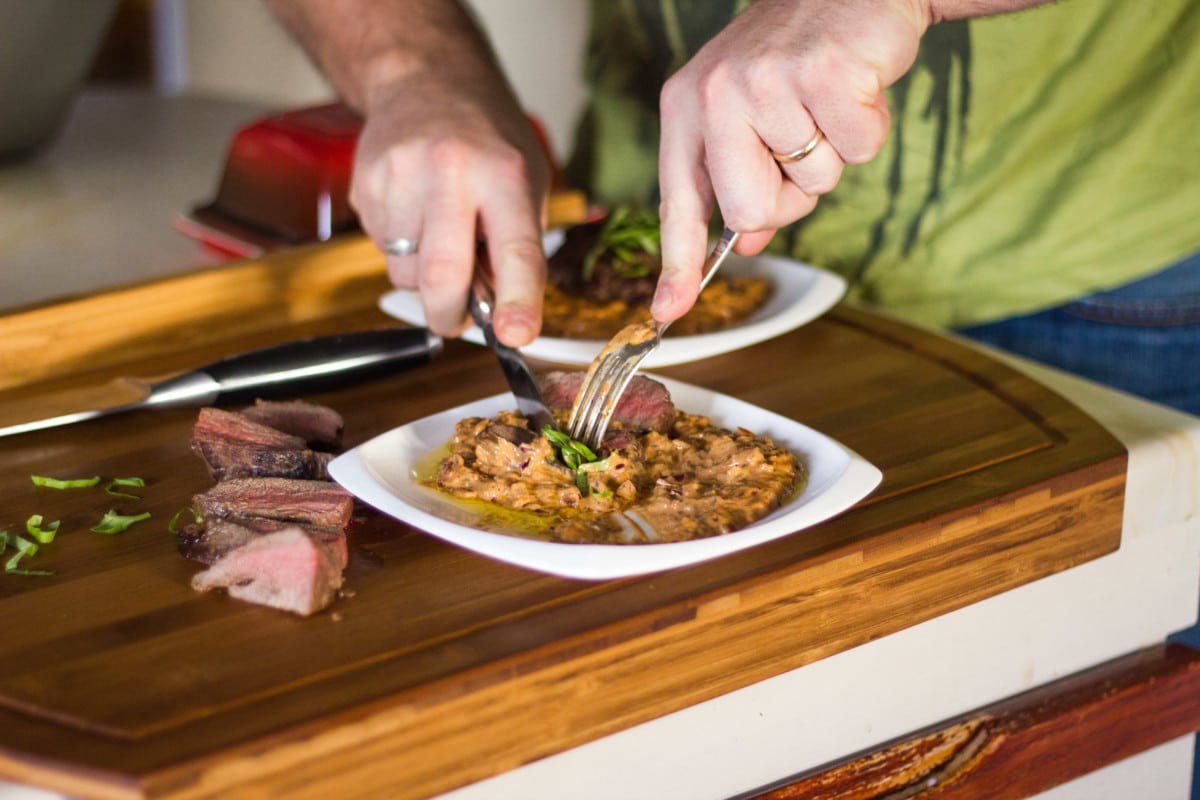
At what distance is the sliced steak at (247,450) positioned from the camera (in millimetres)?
1238

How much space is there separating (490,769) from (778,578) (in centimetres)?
29

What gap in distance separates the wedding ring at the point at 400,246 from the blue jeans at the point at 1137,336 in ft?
3.07

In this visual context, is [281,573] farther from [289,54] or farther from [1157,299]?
[289,54]

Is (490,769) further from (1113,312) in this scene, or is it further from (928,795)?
(1113,312)

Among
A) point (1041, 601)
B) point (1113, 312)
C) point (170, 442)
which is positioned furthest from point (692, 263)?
point (1113, 312)

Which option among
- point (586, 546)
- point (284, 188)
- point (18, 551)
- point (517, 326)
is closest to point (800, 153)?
point (517, 326)

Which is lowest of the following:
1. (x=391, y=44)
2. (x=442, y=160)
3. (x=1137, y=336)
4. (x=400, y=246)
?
(x=1137, y=336)

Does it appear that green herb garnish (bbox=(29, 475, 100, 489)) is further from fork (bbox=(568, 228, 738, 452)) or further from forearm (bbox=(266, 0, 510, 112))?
forearm (bbox=(266, 0, 510, 112))

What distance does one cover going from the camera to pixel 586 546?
1.07m

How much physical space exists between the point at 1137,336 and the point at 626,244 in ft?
2.47

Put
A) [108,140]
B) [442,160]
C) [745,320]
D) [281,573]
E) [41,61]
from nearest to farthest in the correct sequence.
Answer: [281,573]
[442,160]
[745,320]
[41,61]
[108,140]

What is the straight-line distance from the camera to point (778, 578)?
3.51 feet

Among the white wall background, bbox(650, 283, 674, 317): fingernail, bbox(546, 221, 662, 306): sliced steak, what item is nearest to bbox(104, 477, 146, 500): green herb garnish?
bbox(650, 283, 674, 317): fingernail

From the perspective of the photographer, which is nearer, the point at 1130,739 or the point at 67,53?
the point at 1130,739
